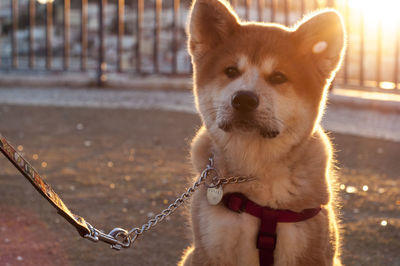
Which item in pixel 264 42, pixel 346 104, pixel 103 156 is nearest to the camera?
pixel 264 42

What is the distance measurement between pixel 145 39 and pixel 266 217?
1181 centimetres

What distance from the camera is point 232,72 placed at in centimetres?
299

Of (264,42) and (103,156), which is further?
(103,156)

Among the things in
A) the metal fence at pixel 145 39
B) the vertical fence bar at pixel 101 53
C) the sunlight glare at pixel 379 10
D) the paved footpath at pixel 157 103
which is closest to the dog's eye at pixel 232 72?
the paved footpath at pixel 157 103

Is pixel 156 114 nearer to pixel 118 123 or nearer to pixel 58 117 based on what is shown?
pixel 118 123

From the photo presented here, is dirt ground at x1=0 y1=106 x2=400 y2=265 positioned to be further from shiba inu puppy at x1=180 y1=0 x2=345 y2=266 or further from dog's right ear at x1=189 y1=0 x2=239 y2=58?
dog's right ear at x1=189 y1=0 x2=239 y2=58

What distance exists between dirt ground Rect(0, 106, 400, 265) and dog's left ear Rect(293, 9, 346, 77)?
1455mm

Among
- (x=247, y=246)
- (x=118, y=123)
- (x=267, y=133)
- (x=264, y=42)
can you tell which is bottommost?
(x=118, y=123)

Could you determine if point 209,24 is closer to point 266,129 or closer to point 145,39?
point 266,129

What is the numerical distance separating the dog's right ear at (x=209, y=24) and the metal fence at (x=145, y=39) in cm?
582

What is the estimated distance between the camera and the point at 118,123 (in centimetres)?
838

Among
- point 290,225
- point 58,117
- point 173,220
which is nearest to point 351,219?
point 173,220

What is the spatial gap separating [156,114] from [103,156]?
2.29 m

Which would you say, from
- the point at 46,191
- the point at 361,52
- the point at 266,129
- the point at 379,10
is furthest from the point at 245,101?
the point at 379,10
